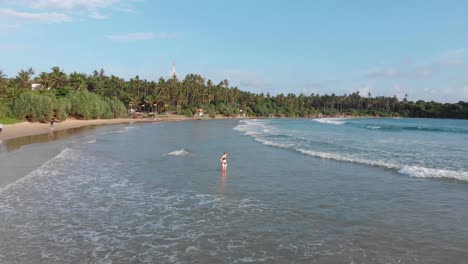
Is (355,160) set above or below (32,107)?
below

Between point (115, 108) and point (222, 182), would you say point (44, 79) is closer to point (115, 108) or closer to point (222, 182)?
point (115, 108)

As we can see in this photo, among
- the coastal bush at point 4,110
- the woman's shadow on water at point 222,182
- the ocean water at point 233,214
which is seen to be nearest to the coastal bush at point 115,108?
the coastal bush at point 4,110

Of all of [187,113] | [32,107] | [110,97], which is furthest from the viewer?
[187,113]

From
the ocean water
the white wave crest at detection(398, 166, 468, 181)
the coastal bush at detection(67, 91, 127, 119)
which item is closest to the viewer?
the ocean water

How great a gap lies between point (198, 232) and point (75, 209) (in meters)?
4.61

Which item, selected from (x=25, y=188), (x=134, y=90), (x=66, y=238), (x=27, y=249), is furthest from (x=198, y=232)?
(x=134, y=90)

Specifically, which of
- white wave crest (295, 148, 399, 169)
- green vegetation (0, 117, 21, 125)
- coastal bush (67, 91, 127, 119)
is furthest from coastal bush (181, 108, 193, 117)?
white wave crest (295, 148, 399, 169)

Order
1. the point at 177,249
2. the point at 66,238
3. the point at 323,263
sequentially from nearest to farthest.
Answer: the point at 323,263, the point at 177,249, the point at 66,238

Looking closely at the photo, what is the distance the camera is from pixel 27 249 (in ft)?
29.9

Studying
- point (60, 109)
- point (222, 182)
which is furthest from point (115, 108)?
point (222, 182)

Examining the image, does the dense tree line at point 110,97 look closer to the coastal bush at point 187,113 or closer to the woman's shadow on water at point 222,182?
the coastal bush at point 187,113

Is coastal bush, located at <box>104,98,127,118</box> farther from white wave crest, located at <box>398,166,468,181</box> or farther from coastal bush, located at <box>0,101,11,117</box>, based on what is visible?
white wave crest, located at <box>398,166,468,181</box>

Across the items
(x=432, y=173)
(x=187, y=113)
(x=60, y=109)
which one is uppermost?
(x=60, y=109)

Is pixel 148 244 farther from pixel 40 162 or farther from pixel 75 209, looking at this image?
pixel 40 162
